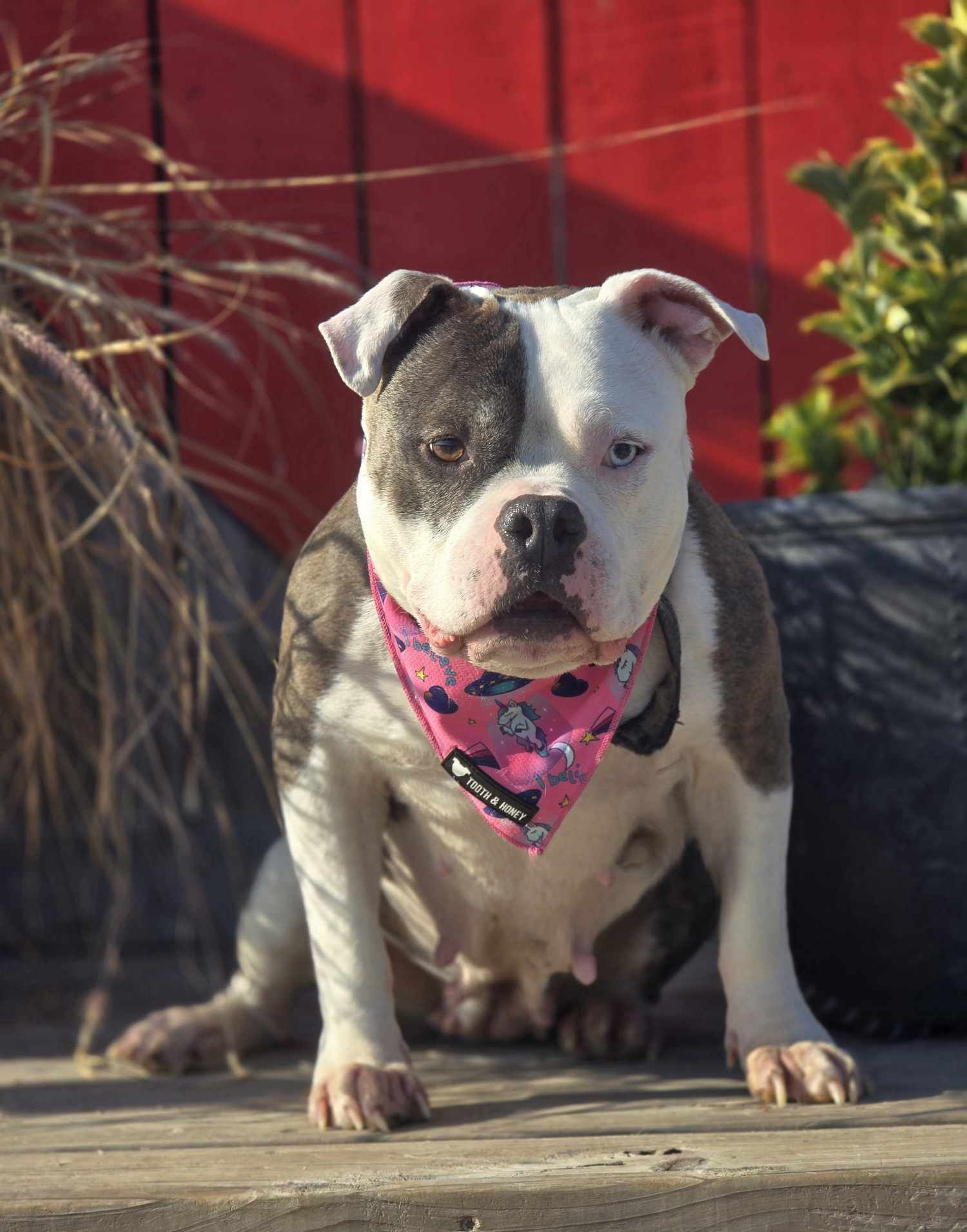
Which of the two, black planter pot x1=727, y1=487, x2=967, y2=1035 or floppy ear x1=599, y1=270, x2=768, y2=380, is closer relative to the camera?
floppy ear x1=599, y1=270, x2=768, y2=380

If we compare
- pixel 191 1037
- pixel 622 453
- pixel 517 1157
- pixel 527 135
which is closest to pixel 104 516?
pixel 191 1037

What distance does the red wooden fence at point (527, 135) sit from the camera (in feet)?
9.43

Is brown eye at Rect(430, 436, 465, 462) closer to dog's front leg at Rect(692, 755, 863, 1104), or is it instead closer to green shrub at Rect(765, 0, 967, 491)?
dog's front leg at Rect(692, 755, 863, 1104)

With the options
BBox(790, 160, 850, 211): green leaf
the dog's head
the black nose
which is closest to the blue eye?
the dog's head

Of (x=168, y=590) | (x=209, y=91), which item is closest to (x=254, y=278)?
(x=209, y=91)

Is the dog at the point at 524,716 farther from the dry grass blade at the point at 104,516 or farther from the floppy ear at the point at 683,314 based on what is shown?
the dry grass blade at the point at 104,516

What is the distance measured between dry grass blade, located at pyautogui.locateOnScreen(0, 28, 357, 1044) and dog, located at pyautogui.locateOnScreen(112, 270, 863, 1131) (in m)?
0.23

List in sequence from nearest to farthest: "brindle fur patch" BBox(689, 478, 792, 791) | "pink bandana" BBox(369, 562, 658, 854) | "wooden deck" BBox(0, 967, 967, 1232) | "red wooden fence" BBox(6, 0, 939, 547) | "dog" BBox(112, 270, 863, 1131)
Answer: "wooden deck" BBox(0, 967, 967, 1232), "dog" BBox(112, 270, 863, 1131), "pink bandana" BBox(369, 562, 658, 854), "brindle fur patch" BBox(689, 478, 792, 791), "red wooden fence" BBox(6, 0, 939, 547)

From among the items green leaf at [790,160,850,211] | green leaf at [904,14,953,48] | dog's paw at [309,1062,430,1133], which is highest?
green leaf at [904,14,953,48]

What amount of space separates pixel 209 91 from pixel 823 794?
1795 mm

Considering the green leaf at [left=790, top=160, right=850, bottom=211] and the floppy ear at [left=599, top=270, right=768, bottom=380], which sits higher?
the green leaf at [left=790, top=160, right=850, bottom=211]

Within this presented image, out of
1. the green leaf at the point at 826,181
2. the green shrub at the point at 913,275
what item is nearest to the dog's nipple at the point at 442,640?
the green shrub at the point at 913,275

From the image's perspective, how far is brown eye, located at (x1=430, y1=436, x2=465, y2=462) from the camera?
1.60m

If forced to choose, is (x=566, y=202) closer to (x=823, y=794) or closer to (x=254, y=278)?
(x=254, y=278)
